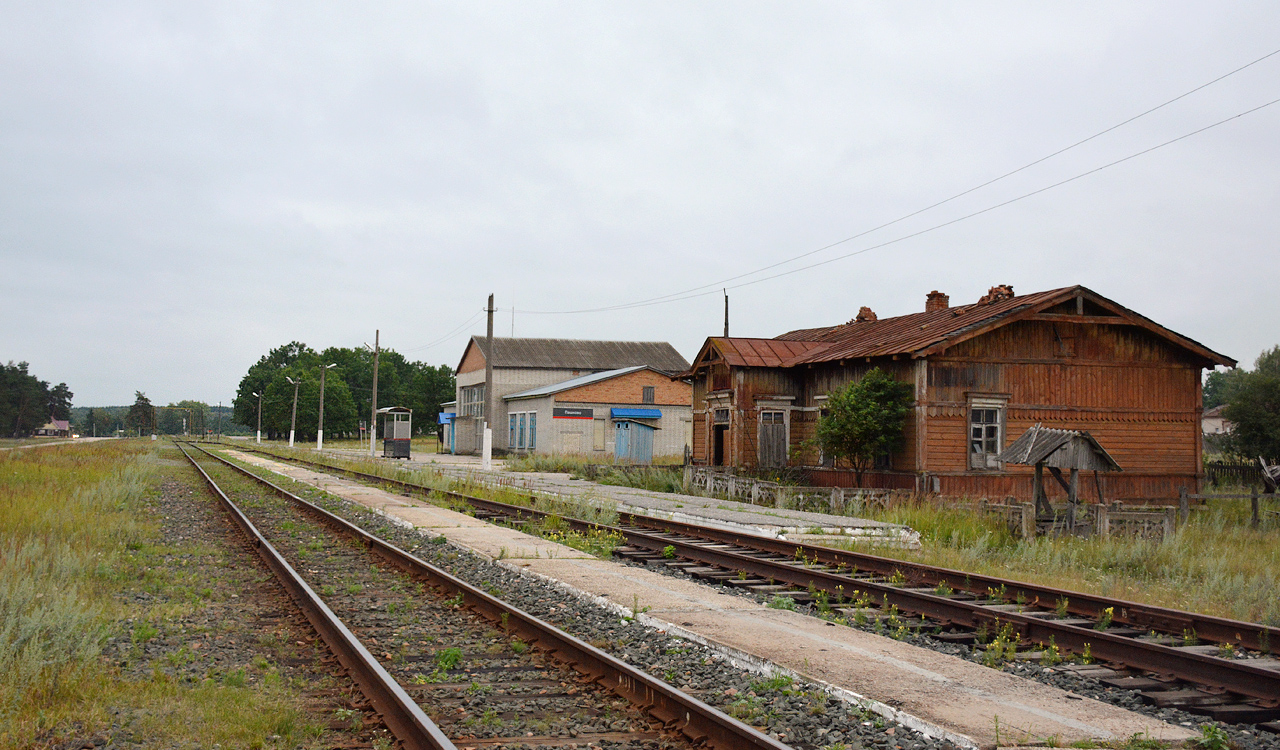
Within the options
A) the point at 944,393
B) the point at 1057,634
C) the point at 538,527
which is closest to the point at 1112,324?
the point at 944,393

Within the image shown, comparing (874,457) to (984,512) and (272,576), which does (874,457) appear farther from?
(272,576)

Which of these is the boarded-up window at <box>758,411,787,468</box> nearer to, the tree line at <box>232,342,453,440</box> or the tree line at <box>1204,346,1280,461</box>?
the tree line at <box>1204,346,1280,461</box>

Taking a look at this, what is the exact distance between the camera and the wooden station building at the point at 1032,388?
2311 centimetres

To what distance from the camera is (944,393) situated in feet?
76.0

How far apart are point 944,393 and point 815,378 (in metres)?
5.69

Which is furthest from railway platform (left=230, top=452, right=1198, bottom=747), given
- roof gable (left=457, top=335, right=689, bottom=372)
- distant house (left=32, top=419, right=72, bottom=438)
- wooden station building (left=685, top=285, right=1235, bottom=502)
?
distant house (left=32, top=419, right=72, bottom=438)

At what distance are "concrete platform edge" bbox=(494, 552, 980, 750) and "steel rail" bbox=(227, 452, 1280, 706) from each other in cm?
269

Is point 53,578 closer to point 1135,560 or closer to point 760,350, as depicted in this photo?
point 1135,560

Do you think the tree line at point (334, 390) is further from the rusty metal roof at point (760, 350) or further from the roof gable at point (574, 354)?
the rusty metal roof at point (760, 350)

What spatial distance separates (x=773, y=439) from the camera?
28688 millimetres

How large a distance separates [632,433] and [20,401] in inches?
4645

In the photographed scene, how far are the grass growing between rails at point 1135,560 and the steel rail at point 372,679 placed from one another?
26.1ft

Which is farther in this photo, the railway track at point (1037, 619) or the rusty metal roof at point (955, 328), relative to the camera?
the rusty metal roof at point (955, 328)

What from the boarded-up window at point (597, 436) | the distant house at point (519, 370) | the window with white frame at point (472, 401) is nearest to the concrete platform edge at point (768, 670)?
the boarded-up window at point (597, 436)
